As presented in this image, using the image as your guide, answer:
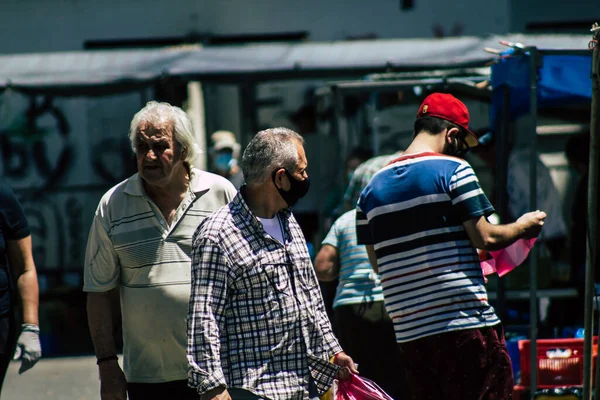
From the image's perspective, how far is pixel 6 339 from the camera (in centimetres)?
436

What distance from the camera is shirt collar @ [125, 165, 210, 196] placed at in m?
3.82

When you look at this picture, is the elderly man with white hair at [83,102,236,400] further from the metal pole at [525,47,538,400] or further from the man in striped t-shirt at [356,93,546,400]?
the metal pole at [525,47,538,400]

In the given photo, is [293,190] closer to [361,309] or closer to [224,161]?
[361,309]

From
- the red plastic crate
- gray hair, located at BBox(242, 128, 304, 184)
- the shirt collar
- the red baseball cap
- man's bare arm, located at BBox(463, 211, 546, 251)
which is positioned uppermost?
the red baseball cap

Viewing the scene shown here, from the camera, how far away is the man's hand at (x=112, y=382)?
146 inches

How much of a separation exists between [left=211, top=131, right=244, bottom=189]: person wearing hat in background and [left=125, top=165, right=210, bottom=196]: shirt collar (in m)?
5.25

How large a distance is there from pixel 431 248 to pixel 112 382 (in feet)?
4.41

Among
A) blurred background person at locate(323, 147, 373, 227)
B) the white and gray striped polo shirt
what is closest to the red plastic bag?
the white and gray striped polo shirt

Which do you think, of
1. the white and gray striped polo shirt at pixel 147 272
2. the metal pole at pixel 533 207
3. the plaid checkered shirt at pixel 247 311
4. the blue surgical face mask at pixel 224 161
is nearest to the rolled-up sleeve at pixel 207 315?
the plaid checkered shirt at pixel 247 311

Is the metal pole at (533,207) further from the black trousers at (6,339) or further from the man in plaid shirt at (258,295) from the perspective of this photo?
the black trousers at (6,339)

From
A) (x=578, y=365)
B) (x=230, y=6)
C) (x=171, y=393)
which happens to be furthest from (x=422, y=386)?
(x=230, y=6)

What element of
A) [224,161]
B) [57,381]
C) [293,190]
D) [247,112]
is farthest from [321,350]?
[247,112]

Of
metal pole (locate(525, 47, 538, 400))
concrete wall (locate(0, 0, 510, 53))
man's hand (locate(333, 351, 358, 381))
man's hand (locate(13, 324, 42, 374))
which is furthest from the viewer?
concrete wall (locate(0, 0, 510, 53))

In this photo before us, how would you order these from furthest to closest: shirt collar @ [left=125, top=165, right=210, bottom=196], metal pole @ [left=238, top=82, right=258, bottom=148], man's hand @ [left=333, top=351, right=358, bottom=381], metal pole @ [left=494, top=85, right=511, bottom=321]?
metal pole @ [left=238, top=82, right=258, bottom=148]
metal pole @ [left=494, top=85, right=511, bottom=321]
shirt collar @ [left=125, top=165, right=210, bottom=196]
man's hand @ [left=333, top=351, right=358, bottom=381]
